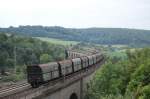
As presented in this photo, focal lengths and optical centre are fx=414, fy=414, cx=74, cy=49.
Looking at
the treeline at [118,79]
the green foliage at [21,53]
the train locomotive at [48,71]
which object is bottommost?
the green foliage at [21,53]

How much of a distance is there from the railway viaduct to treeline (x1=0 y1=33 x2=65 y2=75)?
3892 cm

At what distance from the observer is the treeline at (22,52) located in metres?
104

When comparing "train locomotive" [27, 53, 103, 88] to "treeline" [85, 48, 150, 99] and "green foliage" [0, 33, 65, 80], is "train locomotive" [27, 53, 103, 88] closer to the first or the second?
"treeline" [85, 48, 150, 99]

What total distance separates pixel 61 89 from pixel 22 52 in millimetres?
78663

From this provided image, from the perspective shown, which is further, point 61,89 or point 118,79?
point 118,79

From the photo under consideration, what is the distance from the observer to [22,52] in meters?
117

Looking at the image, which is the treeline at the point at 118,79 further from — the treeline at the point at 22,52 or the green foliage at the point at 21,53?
the treeline at the point at 22,52

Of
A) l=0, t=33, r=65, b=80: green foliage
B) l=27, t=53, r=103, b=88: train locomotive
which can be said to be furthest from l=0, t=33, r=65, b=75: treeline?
l=27, t=53, r=103, b=88: train locomotive

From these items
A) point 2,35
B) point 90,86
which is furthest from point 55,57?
point 90,86

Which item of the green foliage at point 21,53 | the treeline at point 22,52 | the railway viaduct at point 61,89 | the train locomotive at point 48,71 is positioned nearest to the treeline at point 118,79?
the railway viaduct at point 61,89

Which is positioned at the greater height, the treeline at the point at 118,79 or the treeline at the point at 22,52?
the treeline at the point at 118,79

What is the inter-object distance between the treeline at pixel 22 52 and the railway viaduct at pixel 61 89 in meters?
38.9

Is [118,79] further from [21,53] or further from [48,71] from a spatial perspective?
[21,53]

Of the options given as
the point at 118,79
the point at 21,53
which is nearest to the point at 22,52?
the point at 21,53
